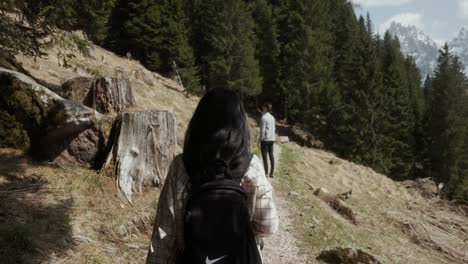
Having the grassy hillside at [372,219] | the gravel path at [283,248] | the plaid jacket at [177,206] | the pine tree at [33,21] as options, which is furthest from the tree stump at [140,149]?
the plaid jacket at [177,206]

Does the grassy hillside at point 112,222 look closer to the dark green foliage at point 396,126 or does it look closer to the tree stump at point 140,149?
the tree stump at point 140,149

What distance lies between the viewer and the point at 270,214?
235 centimetres

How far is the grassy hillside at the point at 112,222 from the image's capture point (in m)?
4.47

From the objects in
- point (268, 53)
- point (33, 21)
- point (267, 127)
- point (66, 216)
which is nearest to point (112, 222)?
point (66, 216)

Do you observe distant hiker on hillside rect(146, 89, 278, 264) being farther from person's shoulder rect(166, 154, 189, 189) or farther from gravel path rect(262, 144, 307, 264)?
gravel path rect(262, 144, 307, 264)

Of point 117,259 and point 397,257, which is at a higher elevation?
point 117,259

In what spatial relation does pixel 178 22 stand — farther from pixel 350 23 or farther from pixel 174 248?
pixel 174 248

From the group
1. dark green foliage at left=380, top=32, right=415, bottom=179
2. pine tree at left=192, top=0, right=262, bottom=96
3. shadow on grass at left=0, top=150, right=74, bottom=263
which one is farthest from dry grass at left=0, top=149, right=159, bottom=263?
dark green foliage at left=380, top=32, right=415, bottom=179

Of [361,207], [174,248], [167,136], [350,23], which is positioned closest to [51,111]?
[167,136]

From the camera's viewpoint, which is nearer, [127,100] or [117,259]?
[117,259]

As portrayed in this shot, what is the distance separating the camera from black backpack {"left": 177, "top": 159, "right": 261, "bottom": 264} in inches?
77.4

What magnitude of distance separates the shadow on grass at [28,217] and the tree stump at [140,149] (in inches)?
38.3

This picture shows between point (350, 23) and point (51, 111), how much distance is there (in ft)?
154

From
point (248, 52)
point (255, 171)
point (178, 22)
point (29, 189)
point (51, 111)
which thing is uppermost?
point (178, 22)
